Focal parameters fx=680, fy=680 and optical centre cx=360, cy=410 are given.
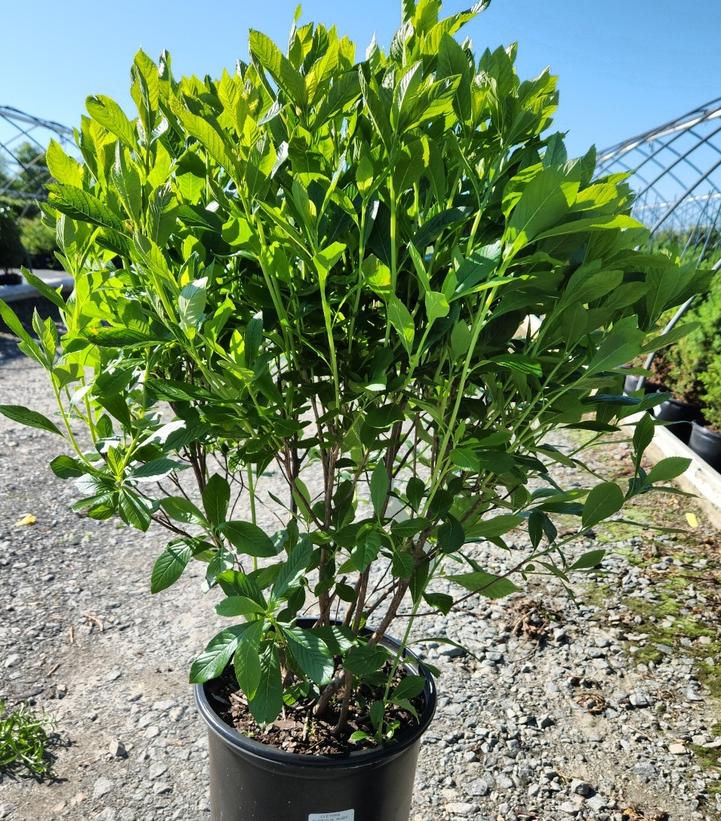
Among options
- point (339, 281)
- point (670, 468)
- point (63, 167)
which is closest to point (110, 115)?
point (63, 167)

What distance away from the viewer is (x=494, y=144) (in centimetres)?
112

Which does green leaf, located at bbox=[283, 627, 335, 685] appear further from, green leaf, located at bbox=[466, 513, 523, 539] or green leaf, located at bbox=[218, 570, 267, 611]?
green leaf, located at bbox=[466, 513, 523, 539]

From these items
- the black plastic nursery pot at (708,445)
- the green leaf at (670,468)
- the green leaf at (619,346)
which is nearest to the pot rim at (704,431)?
the black plastic nursery pot at (708,445)

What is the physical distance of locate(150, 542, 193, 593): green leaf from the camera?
1.22 metres

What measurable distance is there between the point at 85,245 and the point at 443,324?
0.67 metres

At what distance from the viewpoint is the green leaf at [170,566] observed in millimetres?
1219

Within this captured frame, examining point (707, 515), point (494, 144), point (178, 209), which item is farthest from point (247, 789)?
point (707, 515)

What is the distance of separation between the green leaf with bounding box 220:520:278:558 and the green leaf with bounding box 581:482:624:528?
58cm

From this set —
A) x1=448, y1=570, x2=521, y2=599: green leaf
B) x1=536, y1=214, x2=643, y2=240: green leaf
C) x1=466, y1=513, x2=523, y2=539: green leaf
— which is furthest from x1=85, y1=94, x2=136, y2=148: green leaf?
x1=448, y1=570, x2=521, y2=599: green leaf

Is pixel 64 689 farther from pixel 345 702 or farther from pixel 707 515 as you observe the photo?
pixel 707 515

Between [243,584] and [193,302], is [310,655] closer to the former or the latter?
[243,584]

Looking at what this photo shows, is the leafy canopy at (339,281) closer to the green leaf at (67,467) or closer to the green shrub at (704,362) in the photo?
the green leaf at (67,467)

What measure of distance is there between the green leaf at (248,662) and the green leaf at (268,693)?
47 millimetres

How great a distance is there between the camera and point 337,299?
1.16 metres
